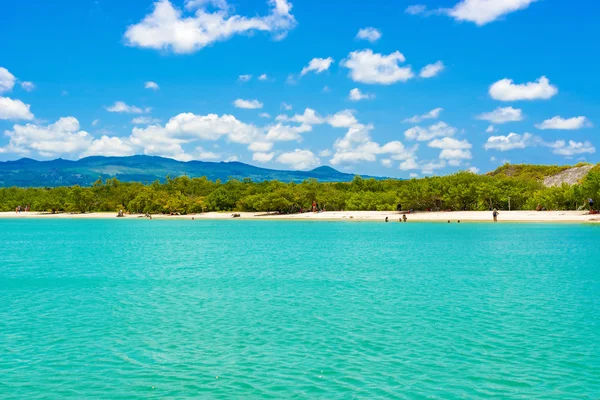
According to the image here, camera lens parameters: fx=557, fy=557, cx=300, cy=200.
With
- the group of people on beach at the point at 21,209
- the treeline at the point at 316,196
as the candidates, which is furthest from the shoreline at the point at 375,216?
the treeline at the point at 316,196

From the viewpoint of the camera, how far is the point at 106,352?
15.1 metres

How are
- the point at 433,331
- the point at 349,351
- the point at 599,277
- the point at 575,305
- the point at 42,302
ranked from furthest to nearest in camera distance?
→ 1. the point at 599,277
2. the point at 42,302
3. the point at 575,305
4. the point at 433,331
5. the point at 349,351

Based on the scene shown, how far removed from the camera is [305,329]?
1734 centimetres

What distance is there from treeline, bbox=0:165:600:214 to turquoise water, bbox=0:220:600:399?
5131cm

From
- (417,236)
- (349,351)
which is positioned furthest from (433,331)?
(417,236)

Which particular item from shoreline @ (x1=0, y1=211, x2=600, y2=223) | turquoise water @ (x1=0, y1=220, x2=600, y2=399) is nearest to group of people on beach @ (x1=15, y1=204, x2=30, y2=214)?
shoreline @ (x1=0, y1=211, x2=600, y2=223)

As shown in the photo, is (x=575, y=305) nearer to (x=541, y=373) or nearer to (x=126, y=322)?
(x=541, y=373)

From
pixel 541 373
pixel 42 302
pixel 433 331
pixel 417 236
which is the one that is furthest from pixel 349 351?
pixel 417 236

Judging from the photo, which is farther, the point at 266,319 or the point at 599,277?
the point at 599,277

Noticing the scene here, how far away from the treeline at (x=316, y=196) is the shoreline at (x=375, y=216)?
A: 2.77 meters

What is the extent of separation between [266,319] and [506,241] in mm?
36346

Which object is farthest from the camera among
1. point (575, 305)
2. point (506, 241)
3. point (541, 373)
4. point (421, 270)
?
point (506, 241)

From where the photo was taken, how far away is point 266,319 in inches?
744

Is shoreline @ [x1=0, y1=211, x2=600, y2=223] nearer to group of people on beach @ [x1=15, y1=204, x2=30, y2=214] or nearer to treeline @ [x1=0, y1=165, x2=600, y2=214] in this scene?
group of people on beach @ [x1=15, y1=204, x2=30, y2=214]
